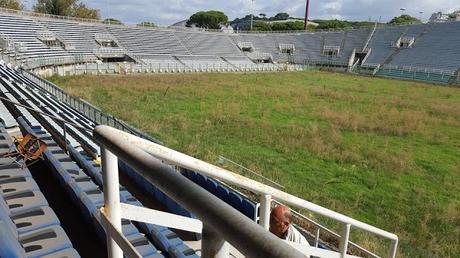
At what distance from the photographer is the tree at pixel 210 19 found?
87.6 metres

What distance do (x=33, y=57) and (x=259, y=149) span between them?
26673 mm

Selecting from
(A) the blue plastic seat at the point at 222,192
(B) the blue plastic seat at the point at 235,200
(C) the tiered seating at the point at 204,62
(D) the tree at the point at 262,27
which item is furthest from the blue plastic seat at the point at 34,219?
(D) the tree at the point at 262,27

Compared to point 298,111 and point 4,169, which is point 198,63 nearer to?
point 298,111

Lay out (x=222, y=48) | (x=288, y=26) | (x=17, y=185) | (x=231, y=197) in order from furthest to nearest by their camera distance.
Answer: (x=288, y=26) < (x=222, y=48) < (x=231, y=197) < (x=17, y=185)

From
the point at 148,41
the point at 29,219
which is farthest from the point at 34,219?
the point at 148,41

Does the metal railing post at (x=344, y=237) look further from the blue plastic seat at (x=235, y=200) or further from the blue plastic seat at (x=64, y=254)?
the blue plastic seat at (x=235, y=200)

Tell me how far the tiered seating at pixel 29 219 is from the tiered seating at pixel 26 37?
99.7 ft

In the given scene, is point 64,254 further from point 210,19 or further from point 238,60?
point 210,19

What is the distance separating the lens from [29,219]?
3.12 meters

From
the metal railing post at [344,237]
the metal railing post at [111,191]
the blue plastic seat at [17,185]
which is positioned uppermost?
the metal railing post at [111,191]

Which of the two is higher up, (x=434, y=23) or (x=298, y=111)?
(x=434, y=23)

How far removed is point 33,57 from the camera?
31.4 meters

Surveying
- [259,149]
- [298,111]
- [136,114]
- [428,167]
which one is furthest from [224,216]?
[298,111]

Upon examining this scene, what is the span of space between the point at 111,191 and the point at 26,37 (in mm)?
40214
